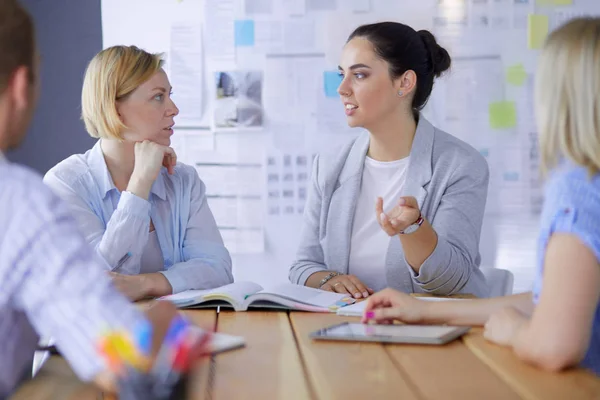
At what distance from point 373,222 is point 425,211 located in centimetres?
19

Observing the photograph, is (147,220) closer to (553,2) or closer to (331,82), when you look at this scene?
(331,82)

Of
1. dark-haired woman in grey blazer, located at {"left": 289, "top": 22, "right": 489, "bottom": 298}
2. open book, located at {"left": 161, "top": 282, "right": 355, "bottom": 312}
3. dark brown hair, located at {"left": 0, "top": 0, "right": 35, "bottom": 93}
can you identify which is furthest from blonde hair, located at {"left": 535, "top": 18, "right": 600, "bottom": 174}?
dark-haired woman in grey blazer, located at {"left": 289, "top": 22, "right": 489, "bottom": 298}

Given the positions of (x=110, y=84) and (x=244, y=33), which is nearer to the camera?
(x=110, y=84)

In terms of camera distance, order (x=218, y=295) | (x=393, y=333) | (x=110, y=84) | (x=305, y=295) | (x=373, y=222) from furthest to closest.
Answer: (x=373, y=222), (x=110, y=84), (x=305, y=295), (x=218, y=295), (x=393, y=333)

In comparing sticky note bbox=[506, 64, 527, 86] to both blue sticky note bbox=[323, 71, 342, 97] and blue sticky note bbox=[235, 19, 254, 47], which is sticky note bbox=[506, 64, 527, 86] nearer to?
blue sticky note bbox=[323, 71, 342, 97]

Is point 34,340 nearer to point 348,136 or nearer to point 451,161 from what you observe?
point 451,161

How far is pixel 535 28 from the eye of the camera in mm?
3689

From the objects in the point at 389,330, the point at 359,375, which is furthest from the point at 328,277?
the point at 359,375

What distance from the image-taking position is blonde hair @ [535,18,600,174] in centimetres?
124

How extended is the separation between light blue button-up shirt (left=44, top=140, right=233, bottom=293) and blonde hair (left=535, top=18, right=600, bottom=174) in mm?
1154

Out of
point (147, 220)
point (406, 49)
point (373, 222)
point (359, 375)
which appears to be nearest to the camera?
point (359, 375)

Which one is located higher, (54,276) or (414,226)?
(54,276)

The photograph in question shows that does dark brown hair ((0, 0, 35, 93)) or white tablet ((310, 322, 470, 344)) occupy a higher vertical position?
dark brown hair ((0, 0, 35, 93))

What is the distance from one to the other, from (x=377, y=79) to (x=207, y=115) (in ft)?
4.19
